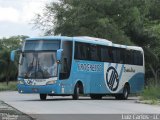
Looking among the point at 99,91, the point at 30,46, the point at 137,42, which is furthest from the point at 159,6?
the point at 30,46

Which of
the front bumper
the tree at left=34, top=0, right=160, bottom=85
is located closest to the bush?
the front bumper

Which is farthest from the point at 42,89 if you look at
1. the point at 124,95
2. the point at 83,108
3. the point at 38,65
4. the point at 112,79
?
the point at 124,95

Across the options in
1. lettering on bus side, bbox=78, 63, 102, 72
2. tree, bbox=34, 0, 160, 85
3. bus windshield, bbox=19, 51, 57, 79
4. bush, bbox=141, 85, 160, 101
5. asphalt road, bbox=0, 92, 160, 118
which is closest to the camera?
asphalt road, bbox=0, 92, 160, 118

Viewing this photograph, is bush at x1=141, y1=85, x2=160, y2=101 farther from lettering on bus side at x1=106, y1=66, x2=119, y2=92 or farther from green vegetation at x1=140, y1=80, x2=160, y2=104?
lettering on bus side at x1=106, y1=66, x2=119, y2=92

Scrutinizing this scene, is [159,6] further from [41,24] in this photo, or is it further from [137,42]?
[41,24]

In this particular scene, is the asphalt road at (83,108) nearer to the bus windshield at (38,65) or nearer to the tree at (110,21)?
the bus windshield at (38,65)

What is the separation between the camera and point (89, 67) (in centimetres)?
3316

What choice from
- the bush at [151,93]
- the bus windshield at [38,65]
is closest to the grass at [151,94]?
the bush at [151,93]

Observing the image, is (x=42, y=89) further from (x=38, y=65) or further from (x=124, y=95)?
(x=124, y=95)

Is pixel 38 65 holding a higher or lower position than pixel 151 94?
higher

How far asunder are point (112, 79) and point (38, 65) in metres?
6.91

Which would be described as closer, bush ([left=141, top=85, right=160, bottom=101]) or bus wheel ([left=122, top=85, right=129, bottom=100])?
bush ([left=141, top=85, right=160, bottom=101])

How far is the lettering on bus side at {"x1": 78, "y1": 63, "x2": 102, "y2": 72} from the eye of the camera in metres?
32.3

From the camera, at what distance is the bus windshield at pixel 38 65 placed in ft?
100.0
